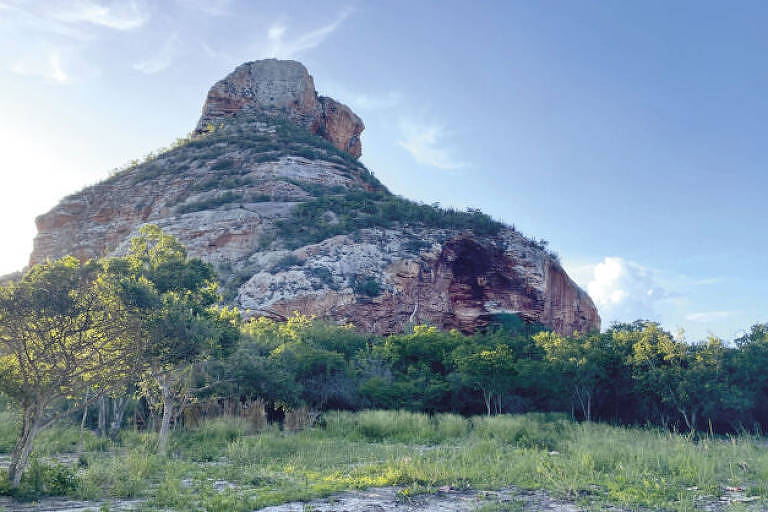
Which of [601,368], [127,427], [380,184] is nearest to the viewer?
[127,427]

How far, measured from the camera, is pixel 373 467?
1066 centimetres

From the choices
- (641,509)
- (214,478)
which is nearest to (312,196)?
(214,478)

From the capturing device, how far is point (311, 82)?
2854 inches

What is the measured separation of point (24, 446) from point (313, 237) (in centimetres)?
3114

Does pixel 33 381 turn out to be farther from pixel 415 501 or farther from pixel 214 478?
A: pixel 415 501

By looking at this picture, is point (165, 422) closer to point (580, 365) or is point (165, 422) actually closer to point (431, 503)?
point (431, 503)

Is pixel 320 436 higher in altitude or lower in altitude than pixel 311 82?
lower

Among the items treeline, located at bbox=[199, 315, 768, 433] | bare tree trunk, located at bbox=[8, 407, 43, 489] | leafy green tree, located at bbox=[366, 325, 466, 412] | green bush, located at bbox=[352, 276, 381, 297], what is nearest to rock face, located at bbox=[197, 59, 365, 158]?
green bush, located at bbox=[352, 276, 381, 297]

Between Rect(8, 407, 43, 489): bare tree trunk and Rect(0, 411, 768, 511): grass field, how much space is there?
231 millimetres

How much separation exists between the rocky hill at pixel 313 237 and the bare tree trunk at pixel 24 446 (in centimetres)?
2263

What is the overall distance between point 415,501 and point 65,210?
5688 centimetres

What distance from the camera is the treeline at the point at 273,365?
28.6 feet

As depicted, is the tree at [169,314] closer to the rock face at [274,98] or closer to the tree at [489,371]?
the tree at [489,371]

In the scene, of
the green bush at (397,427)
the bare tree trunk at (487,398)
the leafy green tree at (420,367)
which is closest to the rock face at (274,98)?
the leafy green tree at (420,367)
